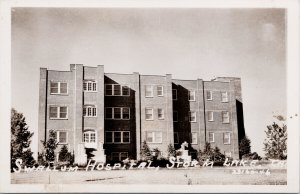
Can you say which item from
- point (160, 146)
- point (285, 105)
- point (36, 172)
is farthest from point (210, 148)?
point (36, 172)

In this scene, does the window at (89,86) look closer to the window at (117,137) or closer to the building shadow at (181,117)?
the window at (117,137)

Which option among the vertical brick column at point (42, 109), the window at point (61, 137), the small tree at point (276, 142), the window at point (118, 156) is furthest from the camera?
A: the window at point (61, 137)

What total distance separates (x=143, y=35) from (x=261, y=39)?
3.57 m

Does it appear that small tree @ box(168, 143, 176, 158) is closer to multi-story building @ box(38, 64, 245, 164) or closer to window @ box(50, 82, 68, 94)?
multi-story building @ box(38, 64, 245, 164)

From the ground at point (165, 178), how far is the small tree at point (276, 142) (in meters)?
0.60

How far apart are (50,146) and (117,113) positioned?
4096 millimetres

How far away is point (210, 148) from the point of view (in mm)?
14461

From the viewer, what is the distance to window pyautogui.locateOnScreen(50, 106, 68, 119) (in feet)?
50.7

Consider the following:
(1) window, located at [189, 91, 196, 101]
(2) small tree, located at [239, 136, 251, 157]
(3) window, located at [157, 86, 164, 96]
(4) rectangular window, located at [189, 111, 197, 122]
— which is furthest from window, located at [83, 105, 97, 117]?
(2) small tree, located at [239, 136, 251, 157]

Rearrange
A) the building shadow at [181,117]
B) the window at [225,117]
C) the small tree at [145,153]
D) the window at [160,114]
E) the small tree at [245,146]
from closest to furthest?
the small tree at [245,146] → the small tree at [145,153] → the building shadow at [181,117] → the window at [225,117] → the window at [160,114]

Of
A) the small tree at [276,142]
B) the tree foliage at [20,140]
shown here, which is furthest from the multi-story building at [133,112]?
the small tree at [276,142]

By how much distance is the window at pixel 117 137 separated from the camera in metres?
16.4

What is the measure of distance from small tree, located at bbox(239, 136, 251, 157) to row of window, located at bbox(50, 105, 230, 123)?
1.77 m

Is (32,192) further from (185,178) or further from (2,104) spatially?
(185,178)
